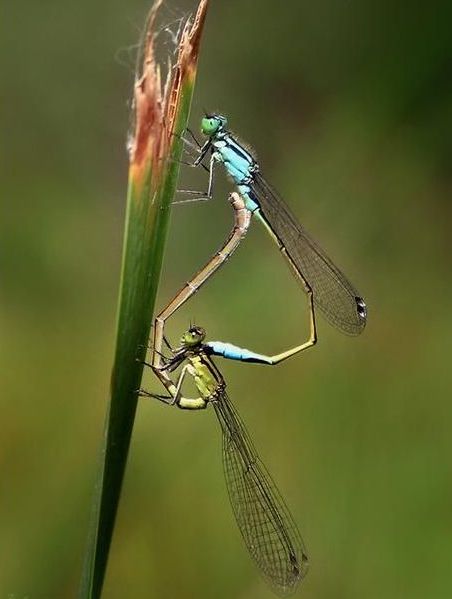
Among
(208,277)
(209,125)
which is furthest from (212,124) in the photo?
(208,277)

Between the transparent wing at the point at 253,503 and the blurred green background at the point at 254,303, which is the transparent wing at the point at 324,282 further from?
the transparent wing at the point at 253,503

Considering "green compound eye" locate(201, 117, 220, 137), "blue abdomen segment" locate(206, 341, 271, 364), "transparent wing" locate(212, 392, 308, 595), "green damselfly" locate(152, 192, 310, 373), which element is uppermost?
"green compound eye" locate(201, 117, 220, 137)

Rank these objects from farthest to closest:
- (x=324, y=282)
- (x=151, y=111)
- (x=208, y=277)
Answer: (x=324, y=282)
(x=208, y=277)
(x=151, y=111)

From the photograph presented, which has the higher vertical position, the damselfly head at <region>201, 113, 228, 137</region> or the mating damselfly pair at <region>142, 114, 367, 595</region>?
the damselfly head at <region>201, 113, 228, 137</region>

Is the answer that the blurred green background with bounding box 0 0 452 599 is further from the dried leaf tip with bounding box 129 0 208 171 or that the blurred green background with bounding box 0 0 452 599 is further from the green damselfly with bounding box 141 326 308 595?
the dried leaf tip with bounding box 129 0 208 171

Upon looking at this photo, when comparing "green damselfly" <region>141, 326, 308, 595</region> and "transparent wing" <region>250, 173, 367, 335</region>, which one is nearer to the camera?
"green damselfly" <region>141, 326, 308, 595</region>

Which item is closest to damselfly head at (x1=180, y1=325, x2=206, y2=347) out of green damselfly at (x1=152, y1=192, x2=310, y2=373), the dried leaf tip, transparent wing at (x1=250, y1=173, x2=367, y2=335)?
green damselfly at (x1=152, y1=192, x2=310, y2=373)

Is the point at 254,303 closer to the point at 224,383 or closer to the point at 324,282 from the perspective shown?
the point at 324,282

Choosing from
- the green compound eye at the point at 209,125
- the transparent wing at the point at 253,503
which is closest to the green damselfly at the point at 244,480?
the transparent wing at the point at 253,503

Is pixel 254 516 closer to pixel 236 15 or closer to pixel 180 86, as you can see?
pixel 180 86
